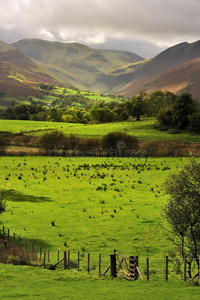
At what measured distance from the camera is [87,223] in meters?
35.7

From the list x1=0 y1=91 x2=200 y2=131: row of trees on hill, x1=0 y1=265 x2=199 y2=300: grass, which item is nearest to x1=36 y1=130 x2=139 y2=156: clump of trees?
x1=0 y1=91 x2=200 y2=131: row of trees on hill

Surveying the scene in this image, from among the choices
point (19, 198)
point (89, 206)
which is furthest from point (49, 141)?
point (89, 206)

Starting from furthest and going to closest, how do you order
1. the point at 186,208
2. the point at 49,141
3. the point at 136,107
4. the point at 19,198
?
the point at 136,107, the point at 49,141, the point at 19,198, the point at 186,208

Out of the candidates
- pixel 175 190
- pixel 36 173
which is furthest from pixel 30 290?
pixel 36 173

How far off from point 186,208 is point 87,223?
15.1 metres

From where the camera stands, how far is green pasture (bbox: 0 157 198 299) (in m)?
18.2

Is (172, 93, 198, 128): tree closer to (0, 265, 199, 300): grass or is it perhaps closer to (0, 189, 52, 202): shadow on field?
(0, 189, 52, 202): shadow on field

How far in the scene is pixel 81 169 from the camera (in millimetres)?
75188

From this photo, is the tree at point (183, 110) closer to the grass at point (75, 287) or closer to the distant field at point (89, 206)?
the distant field at point (89, 206)

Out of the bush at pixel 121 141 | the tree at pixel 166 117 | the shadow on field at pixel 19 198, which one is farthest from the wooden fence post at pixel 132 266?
the tree at pixel 166 117

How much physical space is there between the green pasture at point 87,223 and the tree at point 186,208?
2.60 m

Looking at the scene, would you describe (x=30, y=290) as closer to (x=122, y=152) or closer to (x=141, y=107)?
(x=122, y=152)

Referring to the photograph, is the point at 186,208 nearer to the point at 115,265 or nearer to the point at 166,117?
the point at 115,265

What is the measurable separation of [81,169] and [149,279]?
181 ft
